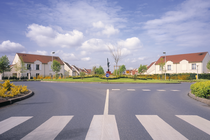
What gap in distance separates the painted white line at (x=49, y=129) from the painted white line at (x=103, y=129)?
819mm

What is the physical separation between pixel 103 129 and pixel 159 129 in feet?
4.88

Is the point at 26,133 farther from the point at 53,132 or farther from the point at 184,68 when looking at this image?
the point at 184,68

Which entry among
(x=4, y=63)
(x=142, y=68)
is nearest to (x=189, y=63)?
(x=142, y=68)

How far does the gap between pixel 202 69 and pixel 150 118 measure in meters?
50.1

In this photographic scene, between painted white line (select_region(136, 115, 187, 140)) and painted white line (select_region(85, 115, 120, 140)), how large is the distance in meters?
0.88

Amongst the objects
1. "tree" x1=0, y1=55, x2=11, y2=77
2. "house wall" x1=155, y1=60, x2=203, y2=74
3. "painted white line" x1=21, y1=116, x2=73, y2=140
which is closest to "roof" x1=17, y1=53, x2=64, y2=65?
"tree" x1=0, y1=55, x2=11, y2=77

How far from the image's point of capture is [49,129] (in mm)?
4398

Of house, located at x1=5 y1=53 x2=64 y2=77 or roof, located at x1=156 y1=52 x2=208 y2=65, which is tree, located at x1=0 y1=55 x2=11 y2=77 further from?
roof, located at x1=156 y1=52 x2=208 y2=65

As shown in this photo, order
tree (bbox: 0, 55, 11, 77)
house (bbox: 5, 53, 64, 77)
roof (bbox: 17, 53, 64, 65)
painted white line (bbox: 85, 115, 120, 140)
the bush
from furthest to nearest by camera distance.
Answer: roof (bbox: 17, 53, 64, 65) < house (bbox: 5, 53, 64, 77) < tree (bbox: 0, 55, 11, 77) < the bush < painted white line (bbox: 85, 115, 120, 140)

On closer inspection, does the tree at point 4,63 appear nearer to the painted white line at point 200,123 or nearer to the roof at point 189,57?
the painted white line at point 200,123

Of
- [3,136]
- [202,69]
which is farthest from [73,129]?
[202,69]

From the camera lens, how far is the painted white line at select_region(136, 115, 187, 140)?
383cm

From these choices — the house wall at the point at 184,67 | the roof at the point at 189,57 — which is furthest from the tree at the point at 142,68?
the house wall at the point at 184,67

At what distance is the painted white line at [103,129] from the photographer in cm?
382
